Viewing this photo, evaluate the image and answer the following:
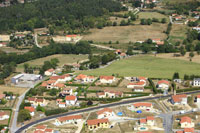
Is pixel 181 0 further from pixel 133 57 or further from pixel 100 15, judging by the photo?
pixel 133 57

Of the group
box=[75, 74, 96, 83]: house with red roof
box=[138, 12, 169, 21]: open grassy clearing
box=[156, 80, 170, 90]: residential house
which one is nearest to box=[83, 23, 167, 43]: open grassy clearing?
box=[138, 12, 169, 21]: open grassy clearing

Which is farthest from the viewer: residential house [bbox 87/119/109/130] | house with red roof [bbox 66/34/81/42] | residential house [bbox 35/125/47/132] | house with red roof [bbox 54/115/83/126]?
house with red roof [bbox 66/34/81/42]

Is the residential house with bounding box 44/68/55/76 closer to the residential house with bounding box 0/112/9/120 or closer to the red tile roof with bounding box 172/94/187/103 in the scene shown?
the residential house with bounding box 0/112/9/120

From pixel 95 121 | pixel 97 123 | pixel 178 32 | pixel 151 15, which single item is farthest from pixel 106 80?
pixel 151 15

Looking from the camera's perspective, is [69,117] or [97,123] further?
[69,117]

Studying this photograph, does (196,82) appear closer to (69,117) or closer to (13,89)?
(69,117)

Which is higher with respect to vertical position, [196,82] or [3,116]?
[196,82]
